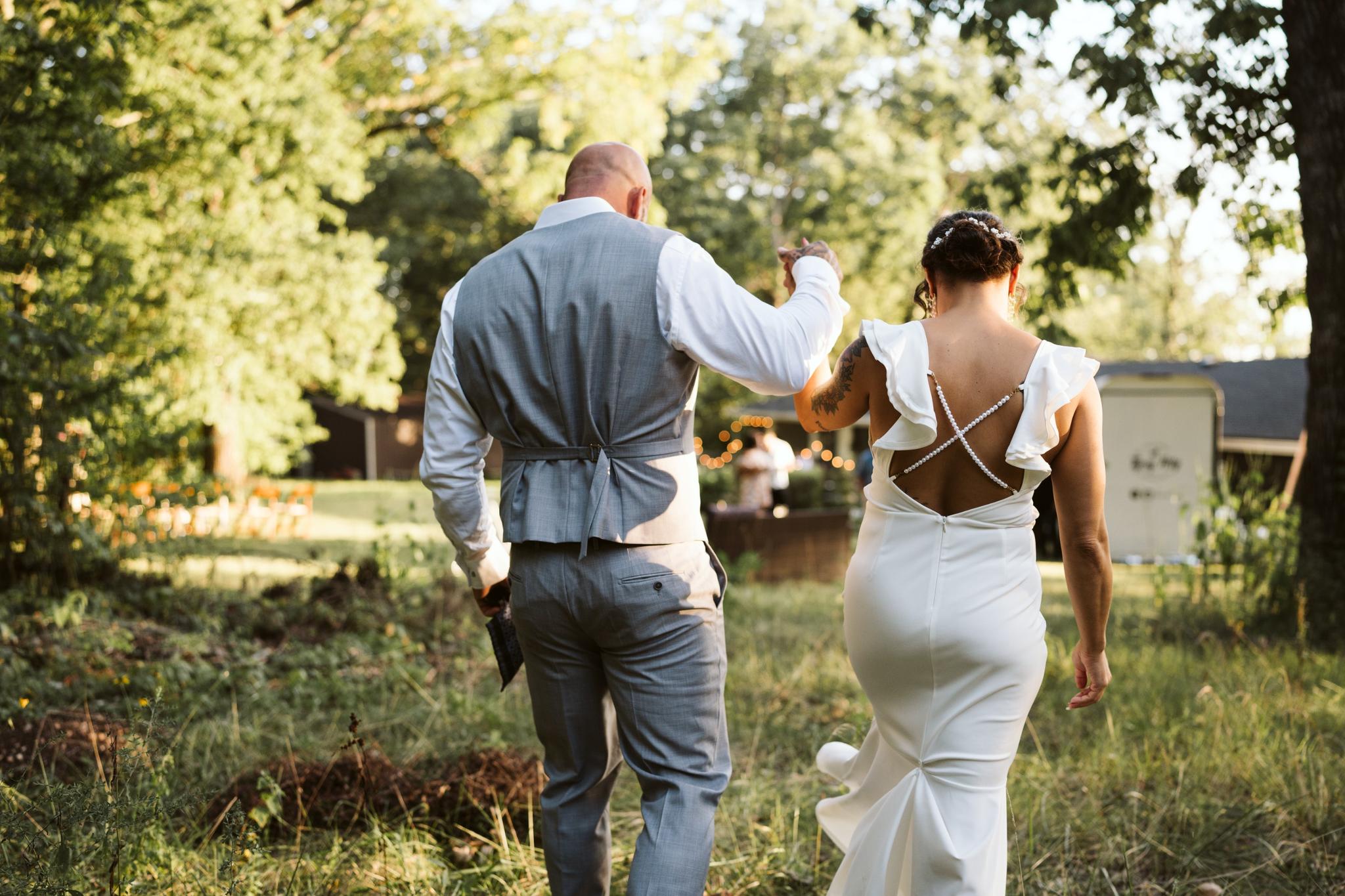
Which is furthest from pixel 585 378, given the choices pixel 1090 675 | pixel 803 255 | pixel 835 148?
pixel 835 148

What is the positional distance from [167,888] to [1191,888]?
9.18ft

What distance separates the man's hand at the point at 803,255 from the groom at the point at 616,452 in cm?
6

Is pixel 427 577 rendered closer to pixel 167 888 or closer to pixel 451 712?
pixel 451 712

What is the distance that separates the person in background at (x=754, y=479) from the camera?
1418 centimetres

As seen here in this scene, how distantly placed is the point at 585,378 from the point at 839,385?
28.1 inches

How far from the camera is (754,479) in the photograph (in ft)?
46.7

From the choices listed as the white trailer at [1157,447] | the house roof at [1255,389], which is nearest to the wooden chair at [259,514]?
the white trailer at [1157,447]

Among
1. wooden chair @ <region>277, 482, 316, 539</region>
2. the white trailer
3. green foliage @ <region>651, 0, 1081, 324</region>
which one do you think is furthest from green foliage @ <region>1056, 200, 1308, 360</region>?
wooden chair @ <region>277, 482, 316, 539</region>

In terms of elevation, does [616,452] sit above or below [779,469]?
above

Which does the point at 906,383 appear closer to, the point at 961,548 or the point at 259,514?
the point at 961,548

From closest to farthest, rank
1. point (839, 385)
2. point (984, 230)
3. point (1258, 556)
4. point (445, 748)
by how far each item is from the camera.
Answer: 1. point (984, 230)
2. point (839, 385)
3. point (445, 748)
4. point (1258, 556)

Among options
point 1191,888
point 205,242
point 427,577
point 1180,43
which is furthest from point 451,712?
point 205,242

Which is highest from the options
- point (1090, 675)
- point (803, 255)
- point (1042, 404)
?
point (803, 255)

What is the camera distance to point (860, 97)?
33.6m
